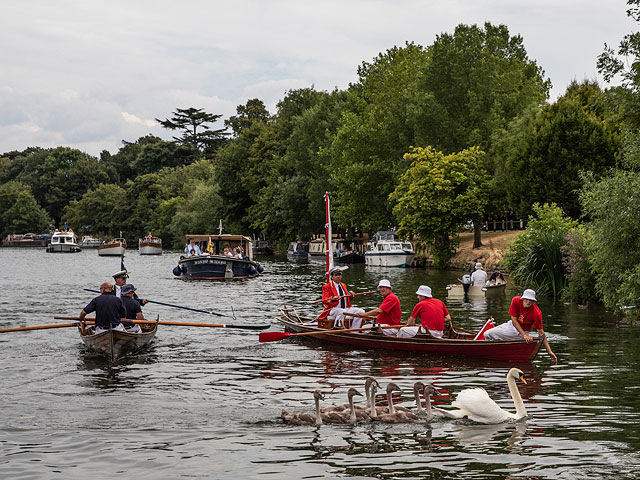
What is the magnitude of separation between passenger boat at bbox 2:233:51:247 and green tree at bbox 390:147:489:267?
335ft

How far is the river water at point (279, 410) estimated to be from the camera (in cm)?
1173

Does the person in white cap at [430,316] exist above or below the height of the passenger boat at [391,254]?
below

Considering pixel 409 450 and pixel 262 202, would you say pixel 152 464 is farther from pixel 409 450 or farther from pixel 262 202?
pixel 262 202

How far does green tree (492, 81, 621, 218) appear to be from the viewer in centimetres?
5247

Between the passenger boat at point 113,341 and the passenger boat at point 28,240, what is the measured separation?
132278 mm

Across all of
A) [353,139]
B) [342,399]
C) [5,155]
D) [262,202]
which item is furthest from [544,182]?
[5,155]

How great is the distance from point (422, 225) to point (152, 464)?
163ft

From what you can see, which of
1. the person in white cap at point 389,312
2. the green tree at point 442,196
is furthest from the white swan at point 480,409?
the green tree at point 442,196

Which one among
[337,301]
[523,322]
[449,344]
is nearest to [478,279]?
[337,301]

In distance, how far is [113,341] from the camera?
20281mm

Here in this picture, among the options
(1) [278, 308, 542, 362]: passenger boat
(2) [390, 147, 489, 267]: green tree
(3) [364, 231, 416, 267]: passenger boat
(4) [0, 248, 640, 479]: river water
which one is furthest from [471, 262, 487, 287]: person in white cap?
(3) [364, 231, 416, 267]: passenger boat

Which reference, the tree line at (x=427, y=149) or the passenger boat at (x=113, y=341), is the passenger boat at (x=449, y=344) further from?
the tree line at (x=427, y=149)

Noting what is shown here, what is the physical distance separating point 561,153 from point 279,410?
42446 millimetres

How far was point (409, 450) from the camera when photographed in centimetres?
1246
